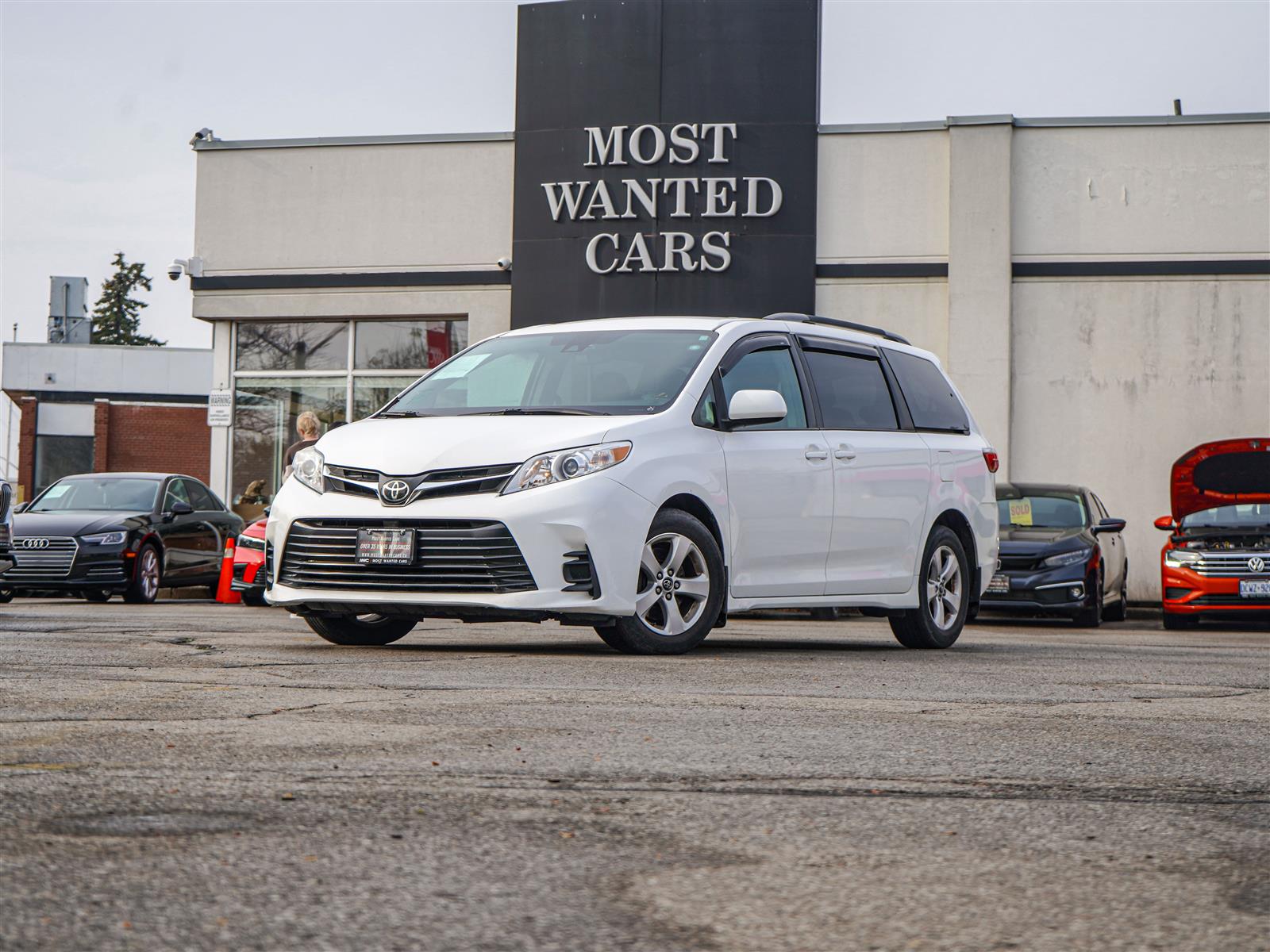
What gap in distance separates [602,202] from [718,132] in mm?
1806

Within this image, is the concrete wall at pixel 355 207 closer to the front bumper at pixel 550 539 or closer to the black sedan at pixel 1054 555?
the black sedan at pixel 1054 555

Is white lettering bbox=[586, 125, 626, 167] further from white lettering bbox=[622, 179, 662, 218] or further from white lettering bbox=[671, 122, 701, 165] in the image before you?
white lettering bbox=[671, 122, 701, 165]

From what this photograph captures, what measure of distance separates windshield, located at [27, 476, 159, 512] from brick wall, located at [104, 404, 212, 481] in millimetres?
32679

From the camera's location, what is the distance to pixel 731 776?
14.1 feet

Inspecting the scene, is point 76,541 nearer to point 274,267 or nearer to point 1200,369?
point 274,267

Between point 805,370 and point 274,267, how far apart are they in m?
16.1

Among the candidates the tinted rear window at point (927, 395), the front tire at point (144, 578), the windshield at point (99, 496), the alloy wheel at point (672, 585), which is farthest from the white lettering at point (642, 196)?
the alloy wheel at point (672, 585)

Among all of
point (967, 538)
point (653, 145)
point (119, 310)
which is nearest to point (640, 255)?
point (653, 145)

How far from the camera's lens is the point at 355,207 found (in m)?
24.3

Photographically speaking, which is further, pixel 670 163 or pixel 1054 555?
pixel 670 163

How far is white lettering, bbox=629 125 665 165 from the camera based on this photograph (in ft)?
75.8

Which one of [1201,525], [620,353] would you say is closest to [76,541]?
[620,353]

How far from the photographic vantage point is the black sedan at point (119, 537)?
18.0 meters

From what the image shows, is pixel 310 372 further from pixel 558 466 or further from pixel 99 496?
pixel 558 466
